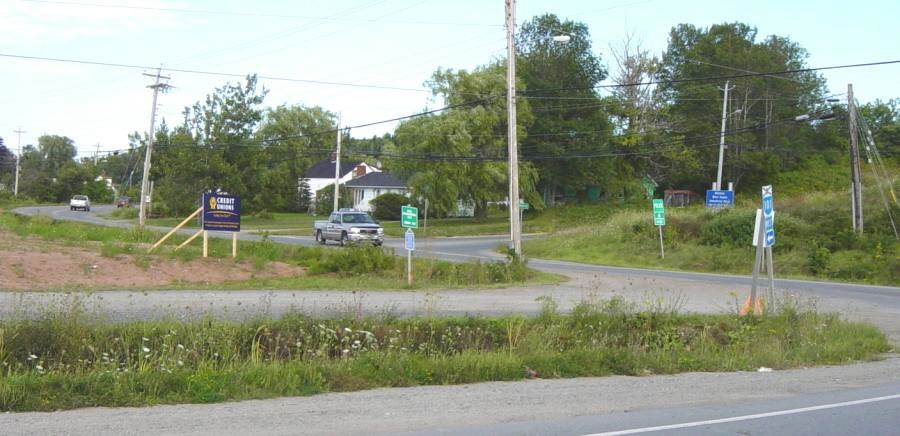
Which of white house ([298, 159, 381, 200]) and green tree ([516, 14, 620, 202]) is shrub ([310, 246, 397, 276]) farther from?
white house ([298, 159, 381, 200])

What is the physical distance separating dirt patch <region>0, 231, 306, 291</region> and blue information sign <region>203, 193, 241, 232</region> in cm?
217

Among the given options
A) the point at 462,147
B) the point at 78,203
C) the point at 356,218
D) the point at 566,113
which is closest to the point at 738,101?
the point at 566,113

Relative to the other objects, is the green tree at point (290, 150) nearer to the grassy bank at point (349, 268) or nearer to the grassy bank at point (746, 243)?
the grassy bank at point (746, 243)

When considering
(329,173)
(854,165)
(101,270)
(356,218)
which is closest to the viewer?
(101,270)

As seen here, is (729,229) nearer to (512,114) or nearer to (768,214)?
(512,114)

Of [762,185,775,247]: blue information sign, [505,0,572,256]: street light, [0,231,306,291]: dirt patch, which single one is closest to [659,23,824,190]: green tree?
[505,0,572,256]: street light

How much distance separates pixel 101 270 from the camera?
20.7 m

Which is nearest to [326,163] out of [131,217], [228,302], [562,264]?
[131,217]

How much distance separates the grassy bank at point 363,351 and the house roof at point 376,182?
75.6 metres

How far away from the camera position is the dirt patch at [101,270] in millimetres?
18922

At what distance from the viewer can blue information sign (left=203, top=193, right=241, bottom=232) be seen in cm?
2609

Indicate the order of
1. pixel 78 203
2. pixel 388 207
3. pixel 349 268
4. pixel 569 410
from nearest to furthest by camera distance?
pixel 569 410
pixel 349 268
pixel 388 207
pixel 78 203

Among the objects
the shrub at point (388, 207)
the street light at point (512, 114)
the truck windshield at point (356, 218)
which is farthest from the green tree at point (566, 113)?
the street light at point (512, 114)

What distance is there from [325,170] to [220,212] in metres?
78.1
